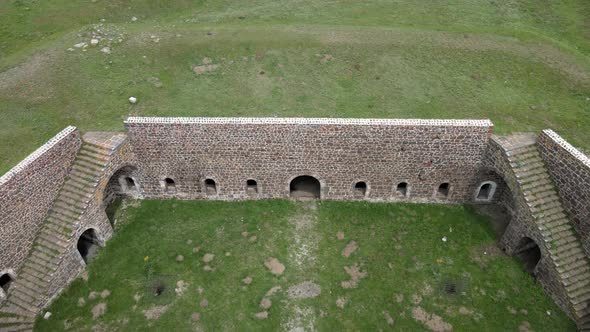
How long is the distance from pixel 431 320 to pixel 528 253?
586cm

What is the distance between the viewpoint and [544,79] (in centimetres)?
2439

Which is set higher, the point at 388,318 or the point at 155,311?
the point at 388,318

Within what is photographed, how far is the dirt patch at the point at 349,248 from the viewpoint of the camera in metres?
17.7

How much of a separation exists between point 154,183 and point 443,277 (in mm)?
14186

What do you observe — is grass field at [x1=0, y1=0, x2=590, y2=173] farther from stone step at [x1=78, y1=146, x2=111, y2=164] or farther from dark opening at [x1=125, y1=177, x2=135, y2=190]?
stone step at [x1=78, y1=146, x2=111, y2=164]

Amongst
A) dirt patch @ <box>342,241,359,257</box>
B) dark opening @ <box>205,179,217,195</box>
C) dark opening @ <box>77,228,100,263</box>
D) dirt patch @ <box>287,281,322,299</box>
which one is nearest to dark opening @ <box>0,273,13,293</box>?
dark opening @ <box>77,228,100,263</box>

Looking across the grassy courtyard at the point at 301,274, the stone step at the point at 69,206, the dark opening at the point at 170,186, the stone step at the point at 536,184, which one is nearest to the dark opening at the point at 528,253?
the grassy courtyard at the point at 301,274

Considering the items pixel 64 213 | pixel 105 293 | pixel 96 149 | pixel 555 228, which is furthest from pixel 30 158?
pixel 555 228

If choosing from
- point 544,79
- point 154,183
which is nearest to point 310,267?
point 154,183

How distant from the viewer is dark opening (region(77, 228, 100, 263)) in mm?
17875

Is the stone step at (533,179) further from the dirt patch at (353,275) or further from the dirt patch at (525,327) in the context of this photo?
the dirt patch at (353,275)

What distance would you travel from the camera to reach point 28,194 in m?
15.4

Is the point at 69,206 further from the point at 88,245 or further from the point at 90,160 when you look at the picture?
the point at 88,245

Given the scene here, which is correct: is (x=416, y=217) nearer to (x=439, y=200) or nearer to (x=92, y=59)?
(x=439, y=200)
